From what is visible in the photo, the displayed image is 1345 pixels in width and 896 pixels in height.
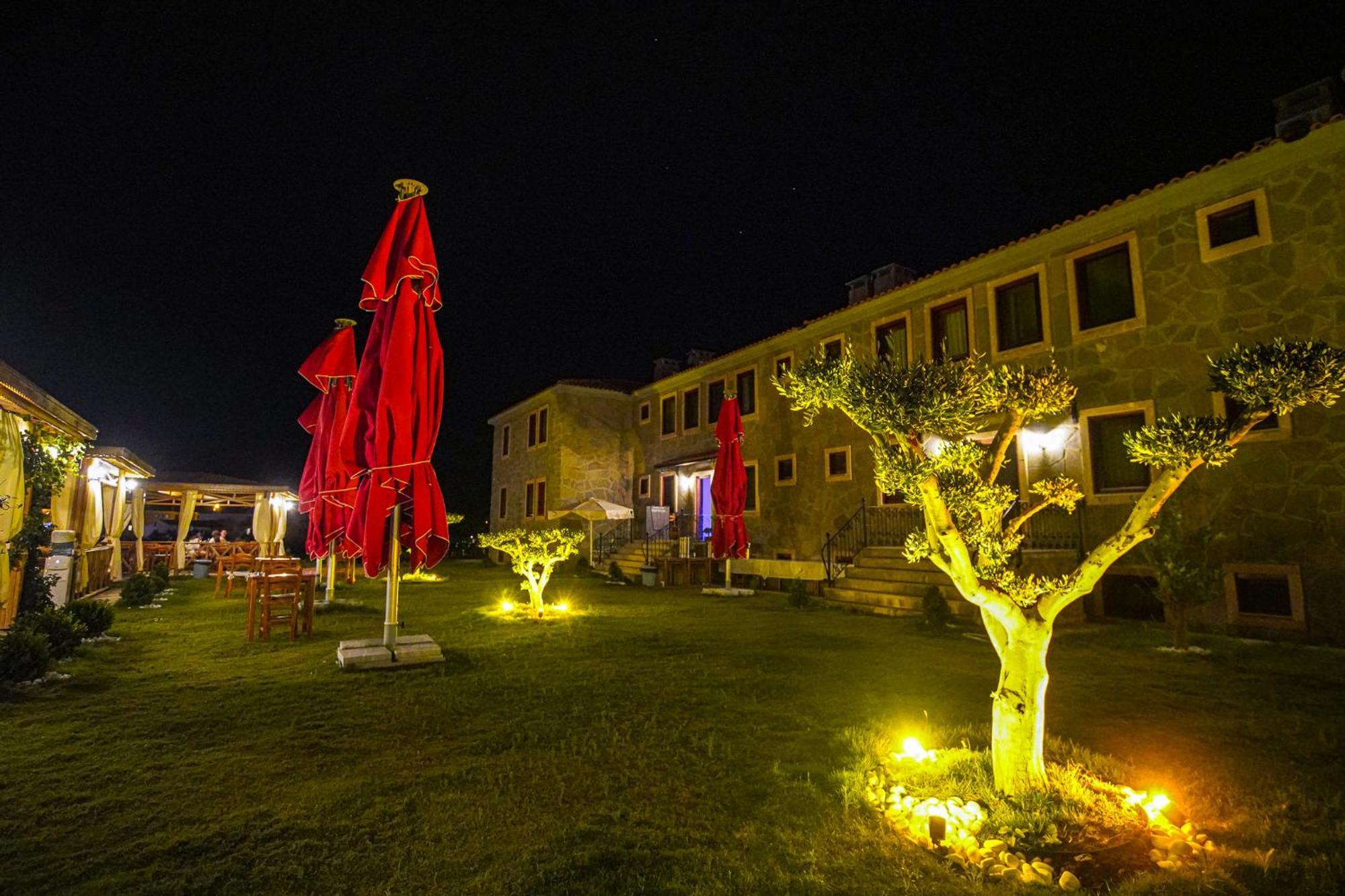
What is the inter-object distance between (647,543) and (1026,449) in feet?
34.2

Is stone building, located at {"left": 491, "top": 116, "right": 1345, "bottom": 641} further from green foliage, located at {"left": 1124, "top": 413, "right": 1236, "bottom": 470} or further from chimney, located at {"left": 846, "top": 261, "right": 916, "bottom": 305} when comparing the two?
green foliage, located at {"left": 1124, "top": 413, "right": 1236, "bottom": 470}

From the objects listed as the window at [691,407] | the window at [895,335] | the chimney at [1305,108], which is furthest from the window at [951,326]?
the window at [691,407]

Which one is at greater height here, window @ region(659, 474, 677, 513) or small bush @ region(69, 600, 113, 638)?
window @ region(659, 474, 677, 513)

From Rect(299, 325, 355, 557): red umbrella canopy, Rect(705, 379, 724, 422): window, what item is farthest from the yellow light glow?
Rect(705, 379, 724, 422): window

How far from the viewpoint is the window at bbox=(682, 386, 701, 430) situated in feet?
63.2

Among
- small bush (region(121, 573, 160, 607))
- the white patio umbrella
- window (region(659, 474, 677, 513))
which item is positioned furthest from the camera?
window (region(659, 474, 677, 513))

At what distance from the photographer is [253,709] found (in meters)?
4.64

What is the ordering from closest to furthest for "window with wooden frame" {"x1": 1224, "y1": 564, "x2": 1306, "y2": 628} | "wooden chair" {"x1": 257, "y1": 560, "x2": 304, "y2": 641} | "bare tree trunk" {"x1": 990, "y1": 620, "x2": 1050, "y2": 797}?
"bare tree trunk" {"x1": 990, "y1": 620, "x2": 1050, "y2": 797} < "wooden chair" {"x1": 257, "y1": 560, "x2": 304, "y2": 641} < "window with wooden frame" {"x1": 1224, "y1": 564, "x2": 1306, "y2": 628}

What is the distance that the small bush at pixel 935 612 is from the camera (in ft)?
27.3

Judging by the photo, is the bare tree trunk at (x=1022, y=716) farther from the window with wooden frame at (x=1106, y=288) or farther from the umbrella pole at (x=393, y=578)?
the window with wooden frame at (x=1106, y=288)

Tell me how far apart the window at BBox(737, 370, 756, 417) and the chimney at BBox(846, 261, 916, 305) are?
3.32m

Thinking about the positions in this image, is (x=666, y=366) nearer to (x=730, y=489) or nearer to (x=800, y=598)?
(x=730, y=489)

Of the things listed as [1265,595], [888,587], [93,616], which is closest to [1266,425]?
[1265,595]

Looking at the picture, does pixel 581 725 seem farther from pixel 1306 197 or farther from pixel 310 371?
pixel 1306 197
